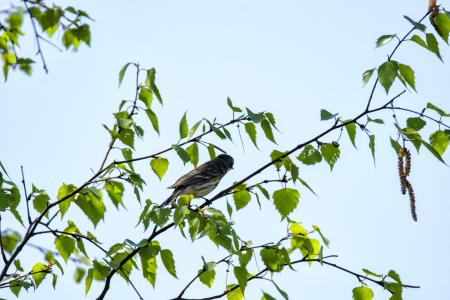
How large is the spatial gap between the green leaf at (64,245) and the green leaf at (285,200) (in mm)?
1500

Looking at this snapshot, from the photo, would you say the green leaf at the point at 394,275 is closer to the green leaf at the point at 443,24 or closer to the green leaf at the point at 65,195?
the green leaf at the point at 443,24

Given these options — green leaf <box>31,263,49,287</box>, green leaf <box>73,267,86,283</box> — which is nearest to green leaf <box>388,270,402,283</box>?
green leaf <box>73,267,86,283</box>

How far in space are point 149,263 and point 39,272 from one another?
0.86 m

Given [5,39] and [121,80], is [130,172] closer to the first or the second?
[121,80]

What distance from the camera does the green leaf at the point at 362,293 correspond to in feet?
19.6

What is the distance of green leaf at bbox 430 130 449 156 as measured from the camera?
6.02 metres

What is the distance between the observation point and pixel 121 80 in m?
5.88

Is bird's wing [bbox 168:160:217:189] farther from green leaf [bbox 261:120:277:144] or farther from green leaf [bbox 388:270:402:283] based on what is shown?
green leaf [bbox 388:270:402:283]

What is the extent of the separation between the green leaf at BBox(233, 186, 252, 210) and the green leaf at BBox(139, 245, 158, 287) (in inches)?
28.8

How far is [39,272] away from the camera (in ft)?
20.8

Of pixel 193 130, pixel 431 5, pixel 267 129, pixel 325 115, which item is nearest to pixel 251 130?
pixel 267 129

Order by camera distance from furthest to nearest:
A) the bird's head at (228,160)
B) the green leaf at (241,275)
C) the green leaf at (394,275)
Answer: the bird's head at (228,160) < the green leaf at (394,275) < the green leaf at (241,275)

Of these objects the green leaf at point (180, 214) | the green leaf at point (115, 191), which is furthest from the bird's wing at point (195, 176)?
the green leaf at point (180, 214)

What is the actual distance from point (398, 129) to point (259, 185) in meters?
A: 1.07
